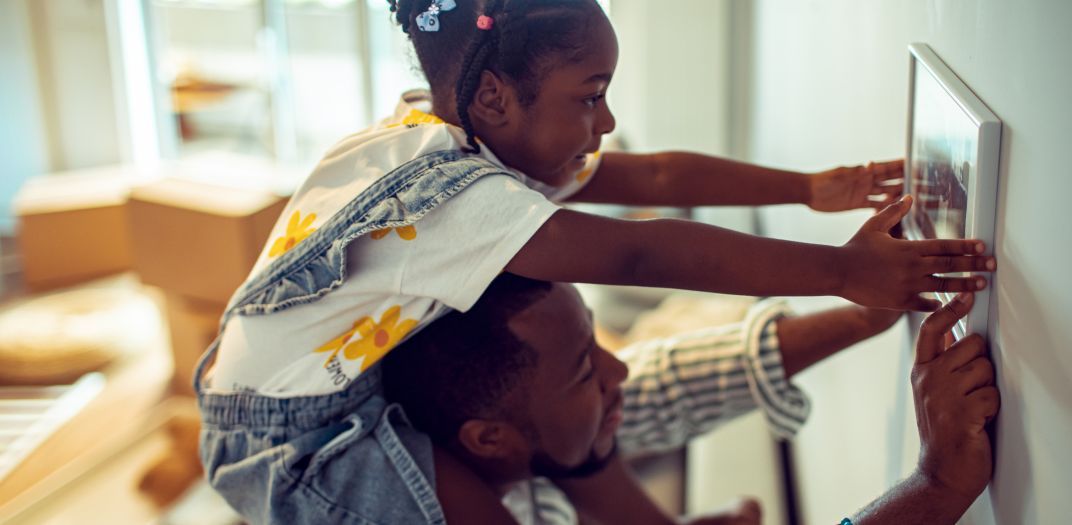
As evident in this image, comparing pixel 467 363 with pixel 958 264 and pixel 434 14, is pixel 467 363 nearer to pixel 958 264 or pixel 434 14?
pixel 434 14

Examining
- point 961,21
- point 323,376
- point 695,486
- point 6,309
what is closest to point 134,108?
point 6,309

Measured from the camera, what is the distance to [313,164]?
1506 mm

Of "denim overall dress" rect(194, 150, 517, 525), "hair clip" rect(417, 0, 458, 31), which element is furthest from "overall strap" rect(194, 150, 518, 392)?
"hair clip" rect(417, 0, 458, 31)

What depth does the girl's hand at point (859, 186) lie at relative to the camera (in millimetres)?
947

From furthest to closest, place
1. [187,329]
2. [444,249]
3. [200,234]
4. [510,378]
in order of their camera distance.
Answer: [187,329] < [200,234] < [510,378] < [444,249]

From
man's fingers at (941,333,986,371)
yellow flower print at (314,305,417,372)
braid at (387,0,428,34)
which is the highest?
braid at (387,0,428,34)

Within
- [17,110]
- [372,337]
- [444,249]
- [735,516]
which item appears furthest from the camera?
[17,110]

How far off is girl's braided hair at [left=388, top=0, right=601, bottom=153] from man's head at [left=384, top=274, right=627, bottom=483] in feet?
0.66

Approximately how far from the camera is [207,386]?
1.15 metres

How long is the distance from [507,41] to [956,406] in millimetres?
484

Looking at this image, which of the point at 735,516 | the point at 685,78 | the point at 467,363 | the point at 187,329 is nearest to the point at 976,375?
the point at 467,363

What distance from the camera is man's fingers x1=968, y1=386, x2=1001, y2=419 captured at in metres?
0.66

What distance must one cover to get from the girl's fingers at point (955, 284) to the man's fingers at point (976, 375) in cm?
6

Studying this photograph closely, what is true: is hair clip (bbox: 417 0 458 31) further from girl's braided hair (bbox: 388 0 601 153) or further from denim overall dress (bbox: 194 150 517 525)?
denim overall dress (bbox: 194 150 517 525)
